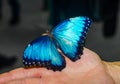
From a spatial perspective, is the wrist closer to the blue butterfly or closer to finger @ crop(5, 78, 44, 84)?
the blue butterfly

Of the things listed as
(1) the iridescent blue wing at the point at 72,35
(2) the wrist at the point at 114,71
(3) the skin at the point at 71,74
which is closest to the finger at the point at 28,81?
(3) the skin at the point at 71,74

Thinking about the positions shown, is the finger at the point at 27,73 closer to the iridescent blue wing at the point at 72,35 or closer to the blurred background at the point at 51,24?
the iridescent blue wing at the point at 72,35

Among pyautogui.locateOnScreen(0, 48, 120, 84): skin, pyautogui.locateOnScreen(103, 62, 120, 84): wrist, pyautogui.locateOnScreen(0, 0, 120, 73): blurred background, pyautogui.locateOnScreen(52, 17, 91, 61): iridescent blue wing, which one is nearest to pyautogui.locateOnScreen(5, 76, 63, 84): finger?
pyautogui.locateOnScreen(0, 48, 120, 84): skin

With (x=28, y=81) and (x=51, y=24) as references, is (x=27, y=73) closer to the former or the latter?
(x=28, y=81)

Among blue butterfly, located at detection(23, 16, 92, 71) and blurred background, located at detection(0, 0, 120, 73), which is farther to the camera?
blurred background, located at detection(0, 0, 120, 73)

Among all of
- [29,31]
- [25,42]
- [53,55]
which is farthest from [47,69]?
[29,31]

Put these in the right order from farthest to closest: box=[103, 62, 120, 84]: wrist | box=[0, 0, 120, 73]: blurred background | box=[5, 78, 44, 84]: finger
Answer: box=[0, 0, 120, 73]: blurred background → box=[103, 62, 120, 84]: wrist → box=[5, 78, 44, 84]: finger

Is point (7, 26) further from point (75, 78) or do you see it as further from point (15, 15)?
point (75, 78)

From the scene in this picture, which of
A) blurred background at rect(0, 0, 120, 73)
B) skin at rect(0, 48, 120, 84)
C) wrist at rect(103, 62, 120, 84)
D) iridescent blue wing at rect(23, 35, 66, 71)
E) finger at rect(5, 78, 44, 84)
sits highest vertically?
iridescent blue wing at rect(23, 35, 66, 71)
